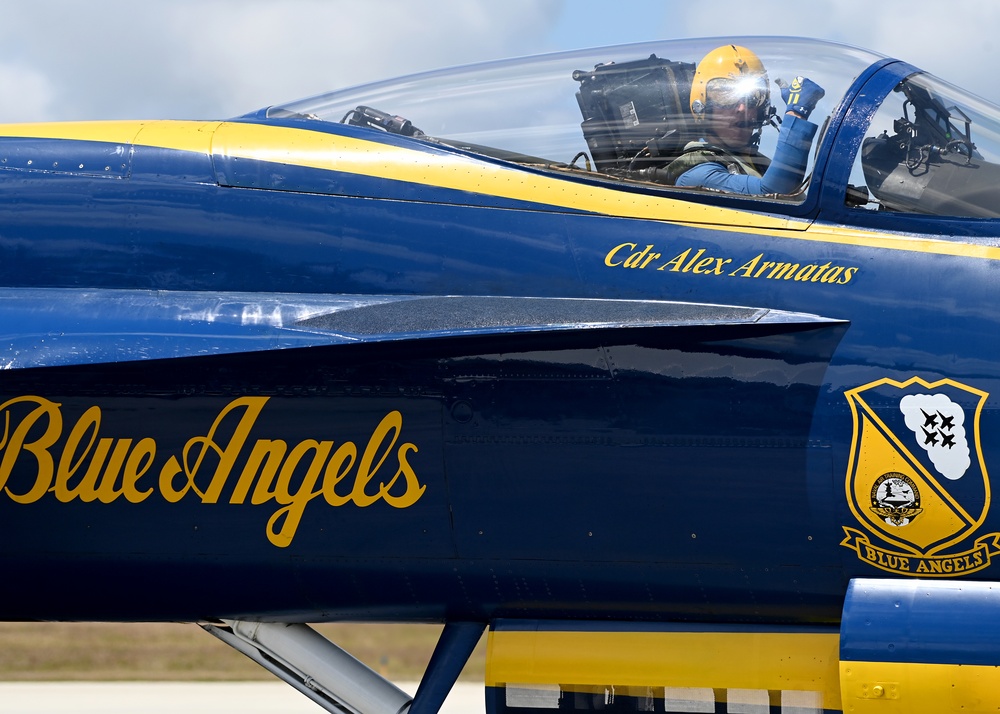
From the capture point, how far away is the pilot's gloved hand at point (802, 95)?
4.89m

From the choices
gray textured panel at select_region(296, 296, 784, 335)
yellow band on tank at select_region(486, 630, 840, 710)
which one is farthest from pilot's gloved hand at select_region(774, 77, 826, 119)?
yellow band on tank at select_region(486, 630, 840, 710)

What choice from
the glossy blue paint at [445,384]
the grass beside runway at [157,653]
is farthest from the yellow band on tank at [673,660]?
the grass beside runway at [157,653]

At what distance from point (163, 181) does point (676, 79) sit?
7.42 ft

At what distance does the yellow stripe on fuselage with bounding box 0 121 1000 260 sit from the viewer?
15.1 feet

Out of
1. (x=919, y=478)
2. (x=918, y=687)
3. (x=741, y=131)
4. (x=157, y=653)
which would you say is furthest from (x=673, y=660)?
(x=157, y=653)

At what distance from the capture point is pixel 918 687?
4.05m

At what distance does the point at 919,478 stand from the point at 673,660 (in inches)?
46.1

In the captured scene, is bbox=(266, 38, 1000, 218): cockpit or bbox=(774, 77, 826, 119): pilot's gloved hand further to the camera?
bbox=(774, 77, 826, 119): pilot's gloved hand

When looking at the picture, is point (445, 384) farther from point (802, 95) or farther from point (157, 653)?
point (157, 653)

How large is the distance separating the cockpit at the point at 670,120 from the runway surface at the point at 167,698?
783cm

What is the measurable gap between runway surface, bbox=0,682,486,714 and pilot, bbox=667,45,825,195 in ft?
26.6

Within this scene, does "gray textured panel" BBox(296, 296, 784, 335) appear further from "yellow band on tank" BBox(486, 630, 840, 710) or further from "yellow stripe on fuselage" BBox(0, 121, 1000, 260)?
"yellow band on tank" BBox(486, 630, 840, 710)

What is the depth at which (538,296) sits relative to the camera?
4.64 metres

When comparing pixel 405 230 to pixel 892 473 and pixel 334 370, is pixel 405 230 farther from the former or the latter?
pixel 892 473
